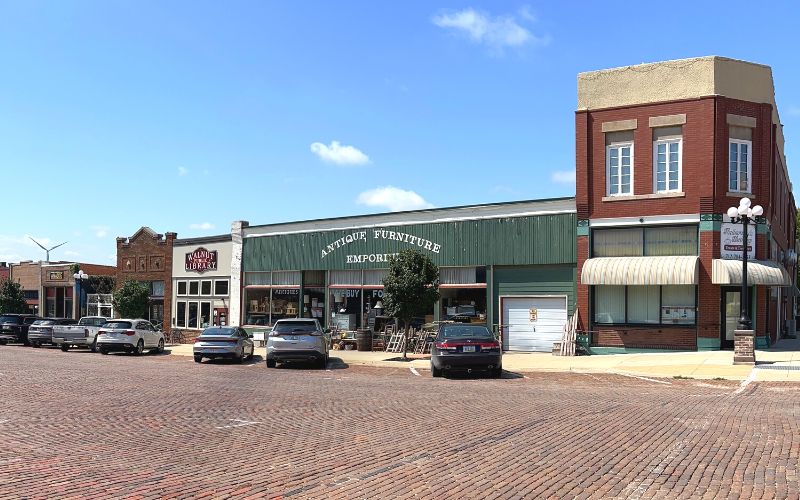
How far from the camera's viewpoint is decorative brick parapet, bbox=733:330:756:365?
20.2m

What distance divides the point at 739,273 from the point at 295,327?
14.7 m

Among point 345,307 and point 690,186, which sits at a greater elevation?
point 690,186

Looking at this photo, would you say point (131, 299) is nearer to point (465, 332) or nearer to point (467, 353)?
point (465, 332)

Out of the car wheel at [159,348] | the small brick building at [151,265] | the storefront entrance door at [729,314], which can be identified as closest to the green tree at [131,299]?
the small brick building at [151,265]

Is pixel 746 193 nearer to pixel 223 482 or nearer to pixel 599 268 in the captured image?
pixel 599 268

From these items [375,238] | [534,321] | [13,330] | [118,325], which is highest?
[375,238]

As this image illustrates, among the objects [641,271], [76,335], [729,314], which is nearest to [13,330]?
[76,335]

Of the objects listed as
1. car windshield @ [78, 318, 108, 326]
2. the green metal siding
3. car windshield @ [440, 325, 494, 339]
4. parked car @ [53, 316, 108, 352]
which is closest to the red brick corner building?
the green metal siding

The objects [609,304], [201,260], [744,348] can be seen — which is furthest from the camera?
[201,260]

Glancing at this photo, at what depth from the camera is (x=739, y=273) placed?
2359 cm

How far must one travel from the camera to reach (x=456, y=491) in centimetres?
688

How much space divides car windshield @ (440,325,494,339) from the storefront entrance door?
9897mm

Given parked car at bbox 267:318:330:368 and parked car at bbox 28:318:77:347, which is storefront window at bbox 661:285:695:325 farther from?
parked car at bbox 28:318:77:347

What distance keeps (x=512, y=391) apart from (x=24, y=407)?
9629 millimetres
